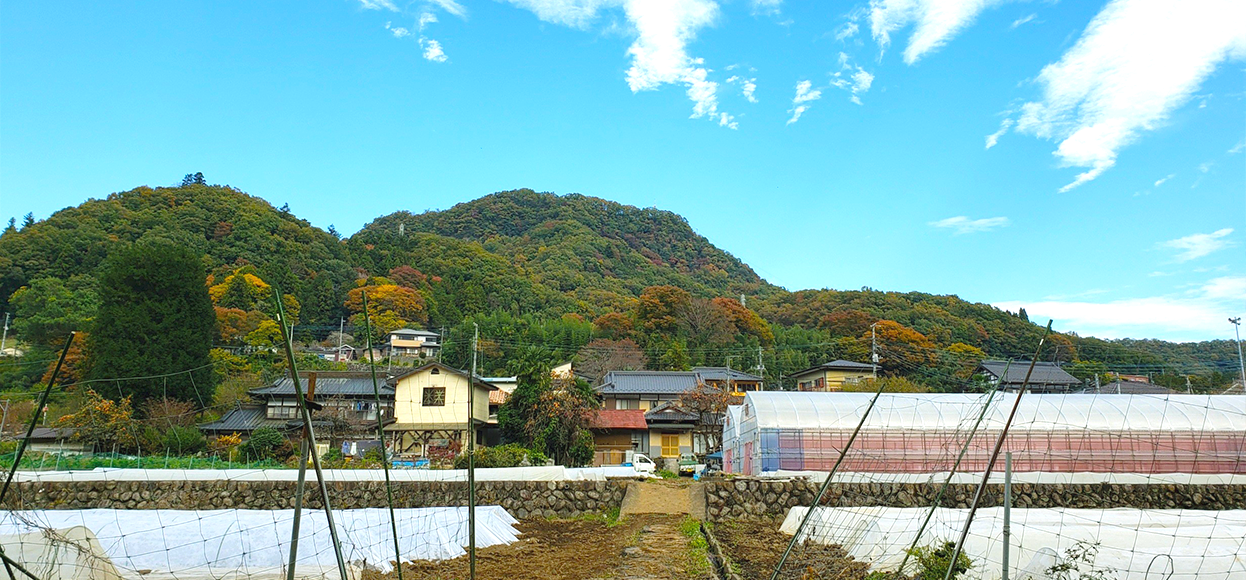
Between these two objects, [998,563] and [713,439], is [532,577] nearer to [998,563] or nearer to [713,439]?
[998,563]

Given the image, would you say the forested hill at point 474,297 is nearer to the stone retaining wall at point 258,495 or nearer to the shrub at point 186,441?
the shrub at point 186,441

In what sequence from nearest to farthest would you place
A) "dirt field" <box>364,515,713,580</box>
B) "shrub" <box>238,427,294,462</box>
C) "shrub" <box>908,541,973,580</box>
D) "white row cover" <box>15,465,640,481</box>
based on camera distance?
"shrub" <box>908,541,973,580</box>, "dirt field" <box>364,515,713,580</box>, "white row cover" <box>15,465,640,481</box>, "shrub" <box>238,427,294,462</box>

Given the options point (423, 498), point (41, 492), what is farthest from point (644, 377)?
point (41, 492)

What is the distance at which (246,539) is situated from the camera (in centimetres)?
768

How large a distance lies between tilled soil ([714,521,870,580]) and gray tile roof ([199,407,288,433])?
16.6 metres

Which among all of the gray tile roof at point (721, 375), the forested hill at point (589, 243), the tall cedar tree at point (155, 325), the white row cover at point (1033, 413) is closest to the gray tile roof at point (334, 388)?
the tall cedar tree at point (155, 325)

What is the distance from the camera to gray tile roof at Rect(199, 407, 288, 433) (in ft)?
74.6

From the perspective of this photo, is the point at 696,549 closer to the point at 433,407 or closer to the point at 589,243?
the point at 433,407

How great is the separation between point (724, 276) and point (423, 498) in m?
59.5

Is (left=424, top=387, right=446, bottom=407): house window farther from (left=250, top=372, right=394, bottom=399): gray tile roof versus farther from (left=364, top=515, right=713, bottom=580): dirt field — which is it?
(left=364, top=515, right=713, bottom=580): dirt field

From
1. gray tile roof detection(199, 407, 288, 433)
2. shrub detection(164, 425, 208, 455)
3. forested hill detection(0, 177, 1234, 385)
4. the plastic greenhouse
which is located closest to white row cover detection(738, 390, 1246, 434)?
the plastic greenhouse

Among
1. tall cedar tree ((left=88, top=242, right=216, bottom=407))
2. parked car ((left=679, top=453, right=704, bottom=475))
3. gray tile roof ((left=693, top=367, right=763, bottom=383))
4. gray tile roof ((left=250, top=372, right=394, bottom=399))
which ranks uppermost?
tall cedar tree ((left=88, top=242, right=216, bottom=407))

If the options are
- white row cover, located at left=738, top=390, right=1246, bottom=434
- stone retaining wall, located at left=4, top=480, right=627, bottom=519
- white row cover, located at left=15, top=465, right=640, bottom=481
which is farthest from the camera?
white row cover, located at left=738, top=390, right=1246, bottom=434

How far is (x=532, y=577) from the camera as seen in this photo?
7164 mm
